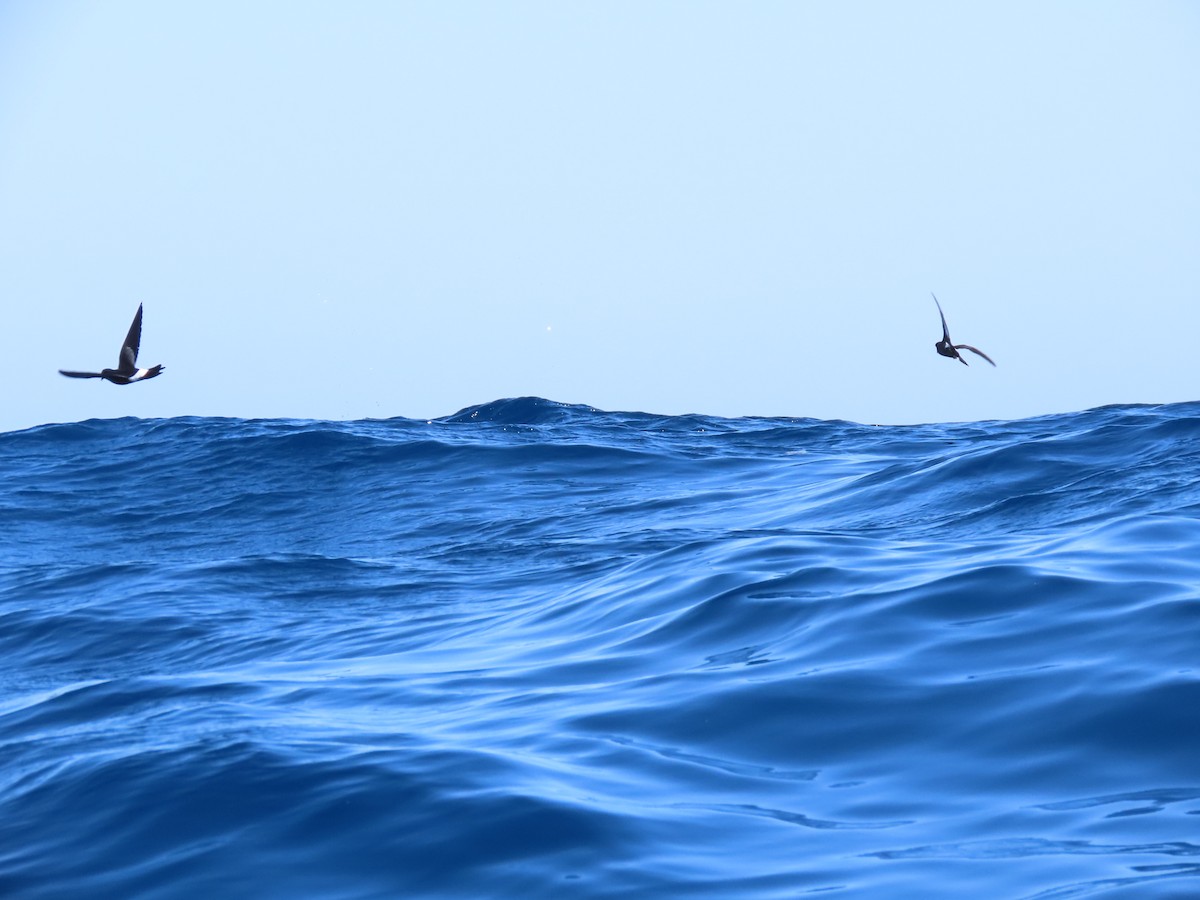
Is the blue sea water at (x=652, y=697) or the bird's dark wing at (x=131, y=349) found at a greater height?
the bird's dark wing at (x=131, y=349)

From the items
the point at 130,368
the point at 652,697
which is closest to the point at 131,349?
the point at 130,368

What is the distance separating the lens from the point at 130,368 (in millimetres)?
14930

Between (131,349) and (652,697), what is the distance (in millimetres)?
9157

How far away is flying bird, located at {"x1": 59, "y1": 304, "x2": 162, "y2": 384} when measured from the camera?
571 inches

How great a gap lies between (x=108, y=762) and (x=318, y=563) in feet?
24.5

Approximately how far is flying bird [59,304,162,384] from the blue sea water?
205cm

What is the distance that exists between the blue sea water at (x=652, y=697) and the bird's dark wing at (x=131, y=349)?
7.06 ft

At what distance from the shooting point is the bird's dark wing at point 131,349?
14.9 metres

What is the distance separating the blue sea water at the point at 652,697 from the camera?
18.7 ft

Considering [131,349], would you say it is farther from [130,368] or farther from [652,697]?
[652,697]

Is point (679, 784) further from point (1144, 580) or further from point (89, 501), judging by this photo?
point (89, 501)

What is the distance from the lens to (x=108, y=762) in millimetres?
7332

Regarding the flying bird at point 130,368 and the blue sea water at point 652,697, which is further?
the flying bird at point 130,368

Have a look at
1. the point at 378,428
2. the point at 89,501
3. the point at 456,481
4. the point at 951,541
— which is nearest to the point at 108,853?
the point at 951,541
